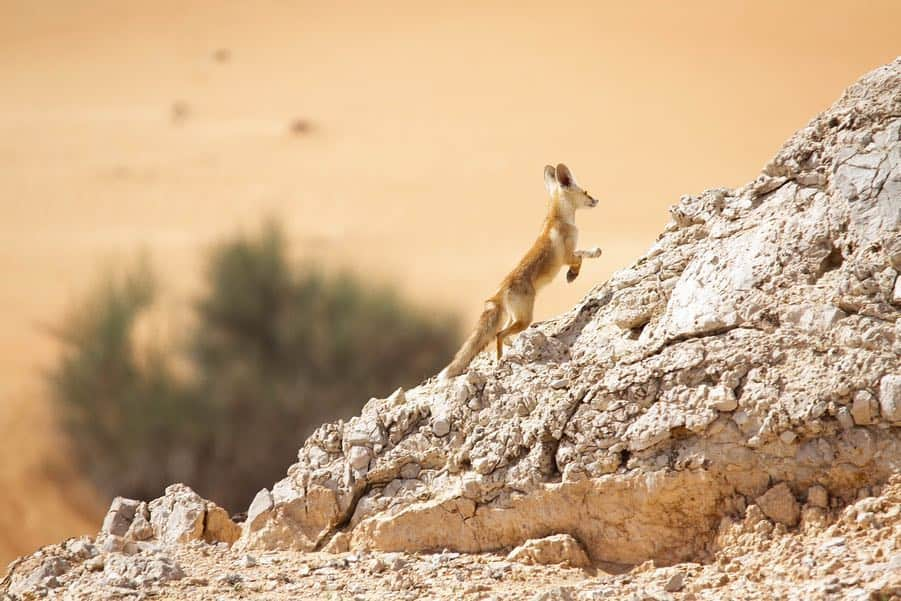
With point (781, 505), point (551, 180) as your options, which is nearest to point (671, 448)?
point (781, 505)

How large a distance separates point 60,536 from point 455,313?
23.8ft

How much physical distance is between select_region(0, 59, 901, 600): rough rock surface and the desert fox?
0.89m

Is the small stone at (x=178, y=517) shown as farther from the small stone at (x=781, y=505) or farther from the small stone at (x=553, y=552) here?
the small stone at (x=781, y=505)

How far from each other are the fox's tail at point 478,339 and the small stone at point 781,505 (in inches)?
96.7

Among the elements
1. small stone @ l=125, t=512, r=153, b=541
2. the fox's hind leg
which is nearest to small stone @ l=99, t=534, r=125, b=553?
small stone @ l=125, t=512, r=153, b=541

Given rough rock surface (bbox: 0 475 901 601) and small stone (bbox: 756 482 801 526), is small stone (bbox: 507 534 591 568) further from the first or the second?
small stone (bbox: 756 482 801 526)

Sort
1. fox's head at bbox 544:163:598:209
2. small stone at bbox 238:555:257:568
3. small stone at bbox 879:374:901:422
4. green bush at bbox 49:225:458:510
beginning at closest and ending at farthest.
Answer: small stone at bbox 879:374:901:422
small stone at bbox 238:555:257:568
fox's head at bbox 544:163:598:209
green bush at bbox 49:225:458:510

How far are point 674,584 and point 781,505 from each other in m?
0.65

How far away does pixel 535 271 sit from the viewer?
334 inches

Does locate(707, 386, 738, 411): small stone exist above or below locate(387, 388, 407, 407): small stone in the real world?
below

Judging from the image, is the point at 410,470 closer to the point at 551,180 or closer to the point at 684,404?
the point at 684,404

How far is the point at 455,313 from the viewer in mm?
20141

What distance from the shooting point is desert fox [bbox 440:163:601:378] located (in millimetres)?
7961

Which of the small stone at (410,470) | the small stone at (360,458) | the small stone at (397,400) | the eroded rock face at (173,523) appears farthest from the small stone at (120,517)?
the small stone at (410,470)
